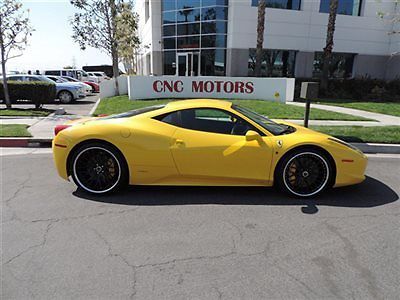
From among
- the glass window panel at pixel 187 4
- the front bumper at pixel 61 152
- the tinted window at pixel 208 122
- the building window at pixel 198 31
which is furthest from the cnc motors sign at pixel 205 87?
the glass window panel at pixel 187 4

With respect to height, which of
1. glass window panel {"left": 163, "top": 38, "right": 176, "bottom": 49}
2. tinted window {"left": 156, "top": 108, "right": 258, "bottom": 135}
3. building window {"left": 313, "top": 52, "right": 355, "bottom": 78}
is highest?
glass window panel {"left": 163, "top": 38, "right": 176, "bottom": 49}

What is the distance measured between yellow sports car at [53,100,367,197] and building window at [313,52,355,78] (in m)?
21.1

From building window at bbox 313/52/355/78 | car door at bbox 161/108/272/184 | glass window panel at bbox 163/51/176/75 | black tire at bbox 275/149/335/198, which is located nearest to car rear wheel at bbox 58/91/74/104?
glass window panel at bbox 163/51/176/75

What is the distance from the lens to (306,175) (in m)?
4.05

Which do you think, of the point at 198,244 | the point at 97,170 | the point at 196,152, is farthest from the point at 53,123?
the point at 198,244

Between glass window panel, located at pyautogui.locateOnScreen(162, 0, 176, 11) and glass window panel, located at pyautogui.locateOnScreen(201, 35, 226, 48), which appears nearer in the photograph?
glass window panel, located at pyautogui.locateOnScreen(201, 35, 226, 48)

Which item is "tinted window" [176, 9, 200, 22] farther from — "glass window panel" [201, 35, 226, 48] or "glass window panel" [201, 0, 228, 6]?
"glass window panel" [201, 35, 226, 48]

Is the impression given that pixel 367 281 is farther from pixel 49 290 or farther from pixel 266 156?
pixel 49 290

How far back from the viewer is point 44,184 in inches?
178

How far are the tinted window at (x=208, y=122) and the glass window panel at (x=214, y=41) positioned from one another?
62.3 ft

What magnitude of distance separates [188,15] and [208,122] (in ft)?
68.4

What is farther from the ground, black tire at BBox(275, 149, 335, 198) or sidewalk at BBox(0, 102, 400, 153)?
black tire at BBox(275, 149, 335, 198)

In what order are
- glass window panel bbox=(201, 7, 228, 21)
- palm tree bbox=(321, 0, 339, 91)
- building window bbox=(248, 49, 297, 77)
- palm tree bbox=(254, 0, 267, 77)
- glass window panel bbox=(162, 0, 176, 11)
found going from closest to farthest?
palm tree bbox=(254, 0, 267, 77), palm tree bbox=(321, 0, 339, 91), glass window panel bbox=(201, 7, 228, 21), building window bbox=(248, 49, 297, 77), glass window panel bbox=(162, 0, 176, 11)

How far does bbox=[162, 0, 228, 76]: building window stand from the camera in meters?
21.6
